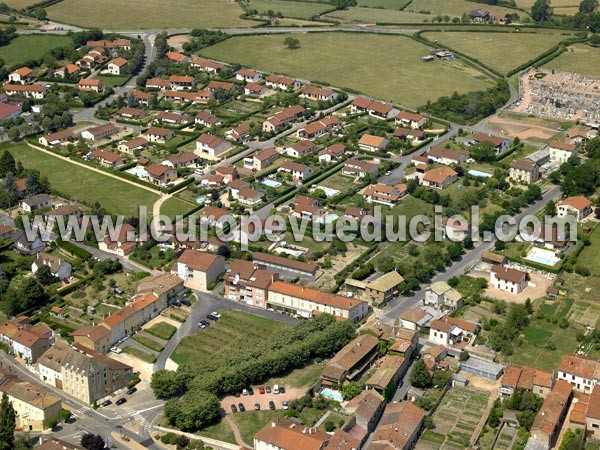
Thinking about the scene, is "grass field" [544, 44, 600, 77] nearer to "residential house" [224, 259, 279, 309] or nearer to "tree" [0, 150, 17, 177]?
"residential house" [224, 259, 279, 309]

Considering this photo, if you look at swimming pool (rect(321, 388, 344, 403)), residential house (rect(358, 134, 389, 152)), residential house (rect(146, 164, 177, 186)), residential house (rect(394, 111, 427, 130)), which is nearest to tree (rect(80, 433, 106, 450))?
swimming pool (rect(321, 388, 344, 403))

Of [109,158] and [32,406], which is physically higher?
[32,406]

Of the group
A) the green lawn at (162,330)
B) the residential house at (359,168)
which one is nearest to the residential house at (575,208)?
the residential house at (359,168)

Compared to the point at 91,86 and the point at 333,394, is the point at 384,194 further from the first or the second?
the point at 91,86

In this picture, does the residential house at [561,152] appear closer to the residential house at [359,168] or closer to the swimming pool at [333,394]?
the residential house at [359,168]

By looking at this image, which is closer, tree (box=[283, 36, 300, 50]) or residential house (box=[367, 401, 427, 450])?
residential house (box=[367, 401, 427, 450])

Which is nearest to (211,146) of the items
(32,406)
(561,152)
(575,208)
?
(561,152)
